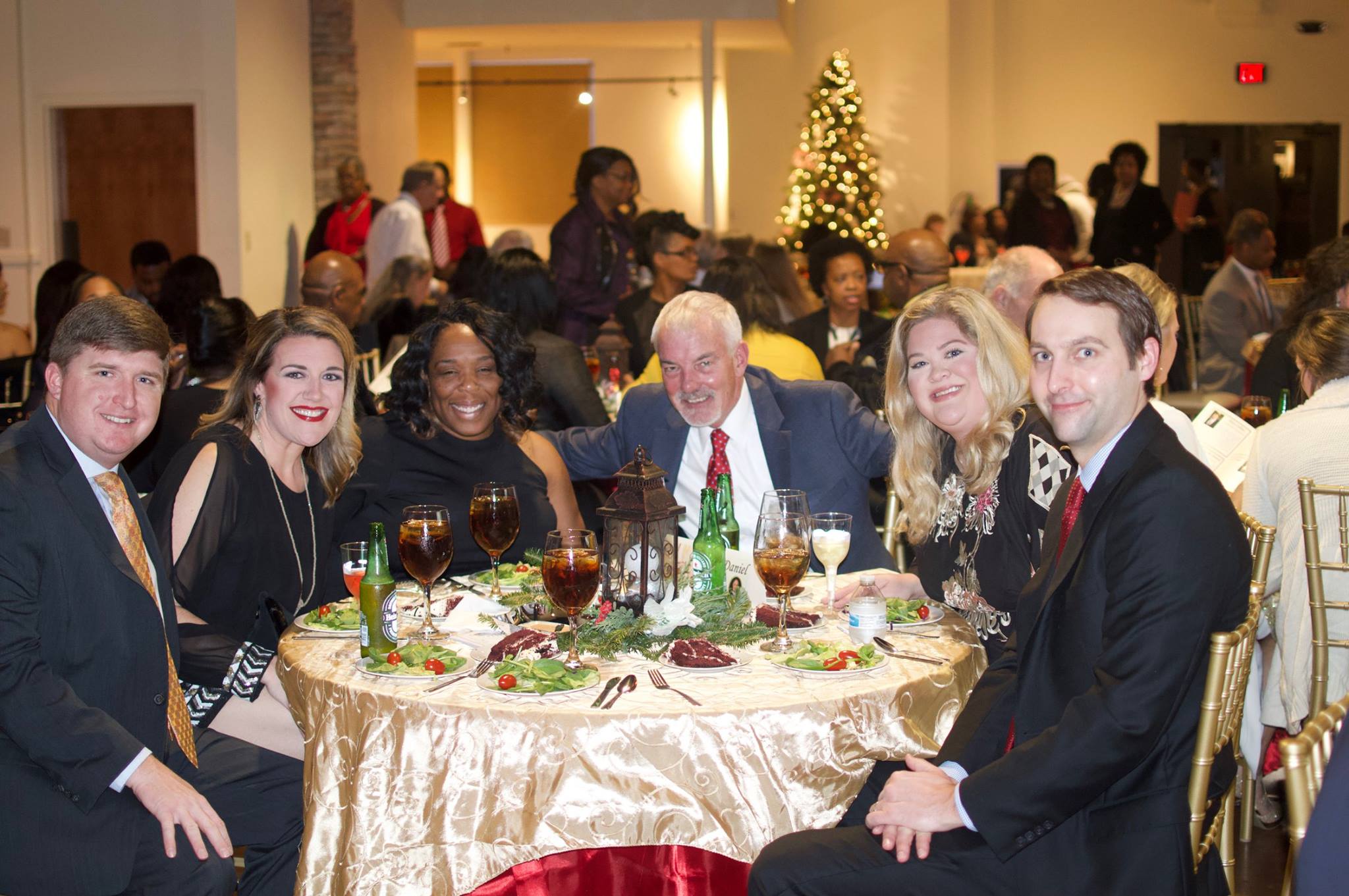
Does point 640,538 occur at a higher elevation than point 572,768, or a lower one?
higher

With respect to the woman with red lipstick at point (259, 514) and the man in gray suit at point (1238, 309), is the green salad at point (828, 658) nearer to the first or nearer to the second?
the woman with red lipstick at point (259, 514)

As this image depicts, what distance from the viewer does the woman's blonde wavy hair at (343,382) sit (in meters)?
3.02

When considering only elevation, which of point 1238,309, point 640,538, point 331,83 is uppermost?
point 331,83

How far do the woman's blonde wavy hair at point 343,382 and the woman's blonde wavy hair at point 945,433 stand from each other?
1337 mm

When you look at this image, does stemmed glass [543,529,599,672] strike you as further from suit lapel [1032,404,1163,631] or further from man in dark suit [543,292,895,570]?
man in dark suit [543,292,895,570]

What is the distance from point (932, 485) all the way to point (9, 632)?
1861 mm

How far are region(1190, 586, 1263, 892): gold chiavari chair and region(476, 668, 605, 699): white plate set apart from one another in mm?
953

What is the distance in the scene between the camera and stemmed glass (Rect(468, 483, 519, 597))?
8.73ft

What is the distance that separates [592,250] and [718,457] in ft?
14.4

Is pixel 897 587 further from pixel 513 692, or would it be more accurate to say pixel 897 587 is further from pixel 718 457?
pixel 513 692

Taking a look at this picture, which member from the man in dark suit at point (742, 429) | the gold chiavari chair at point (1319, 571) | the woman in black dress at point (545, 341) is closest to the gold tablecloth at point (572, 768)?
the gold chiavari chair at point (1319, 571)

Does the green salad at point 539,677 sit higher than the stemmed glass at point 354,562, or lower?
lower

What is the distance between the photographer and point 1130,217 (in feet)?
36.1

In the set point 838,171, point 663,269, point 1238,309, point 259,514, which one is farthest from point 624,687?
point 838,171
